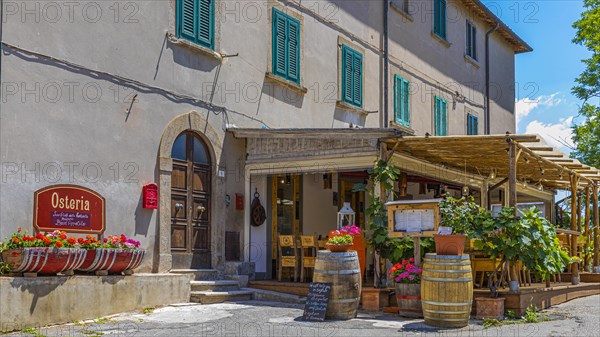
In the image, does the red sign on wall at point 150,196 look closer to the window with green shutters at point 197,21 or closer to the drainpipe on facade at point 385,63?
the window with green shutters at point 197,21

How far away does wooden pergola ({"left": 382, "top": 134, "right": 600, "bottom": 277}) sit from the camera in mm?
10656

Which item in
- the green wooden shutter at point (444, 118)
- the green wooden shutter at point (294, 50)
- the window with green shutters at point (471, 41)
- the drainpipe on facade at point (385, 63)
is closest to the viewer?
the green wooden shutter at point (294, 50)

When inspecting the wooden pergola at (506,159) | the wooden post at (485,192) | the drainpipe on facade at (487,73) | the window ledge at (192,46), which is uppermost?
the drainpipe on facade at (487,73)

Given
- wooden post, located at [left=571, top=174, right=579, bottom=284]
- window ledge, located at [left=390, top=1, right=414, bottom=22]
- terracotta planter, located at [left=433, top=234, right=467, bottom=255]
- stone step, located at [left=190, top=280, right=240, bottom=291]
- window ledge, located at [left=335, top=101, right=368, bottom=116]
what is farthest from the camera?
window ledge, located at [left=390, top=1, right=414, bottom=22]

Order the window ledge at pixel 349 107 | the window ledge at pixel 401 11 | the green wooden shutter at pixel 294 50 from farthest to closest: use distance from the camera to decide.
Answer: the window ledge at pixel 401 11, the window ledge at pixel 349 107, the green wooden shutter at pixel 294 50

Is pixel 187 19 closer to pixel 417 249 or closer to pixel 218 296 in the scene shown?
pixel 218 296

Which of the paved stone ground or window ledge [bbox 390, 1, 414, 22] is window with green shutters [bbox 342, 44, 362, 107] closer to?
window ledge [bbox 390, 1, 414, 22]

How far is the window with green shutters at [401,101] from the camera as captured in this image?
18.3 m

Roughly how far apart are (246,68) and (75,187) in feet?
14.9

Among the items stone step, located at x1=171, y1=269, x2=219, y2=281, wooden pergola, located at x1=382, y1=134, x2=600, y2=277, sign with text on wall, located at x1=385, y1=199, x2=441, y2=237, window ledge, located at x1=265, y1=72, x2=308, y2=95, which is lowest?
stone step, located at x1=171, y1=269, x2=219, y2=281

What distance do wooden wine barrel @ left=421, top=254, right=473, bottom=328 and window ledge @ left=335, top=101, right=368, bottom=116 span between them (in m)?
7.41

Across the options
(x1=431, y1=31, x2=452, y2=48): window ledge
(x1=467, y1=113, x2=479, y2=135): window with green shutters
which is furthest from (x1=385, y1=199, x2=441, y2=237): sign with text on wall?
(x1=467, y1=113, x2=479, y2=135): window with green shutters

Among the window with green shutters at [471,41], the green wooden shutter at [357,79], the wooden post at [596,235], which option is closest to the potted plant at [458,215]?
the green wooden shutter at [357,79]

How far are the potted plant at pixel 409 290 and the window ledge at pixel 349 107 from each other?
648cm
